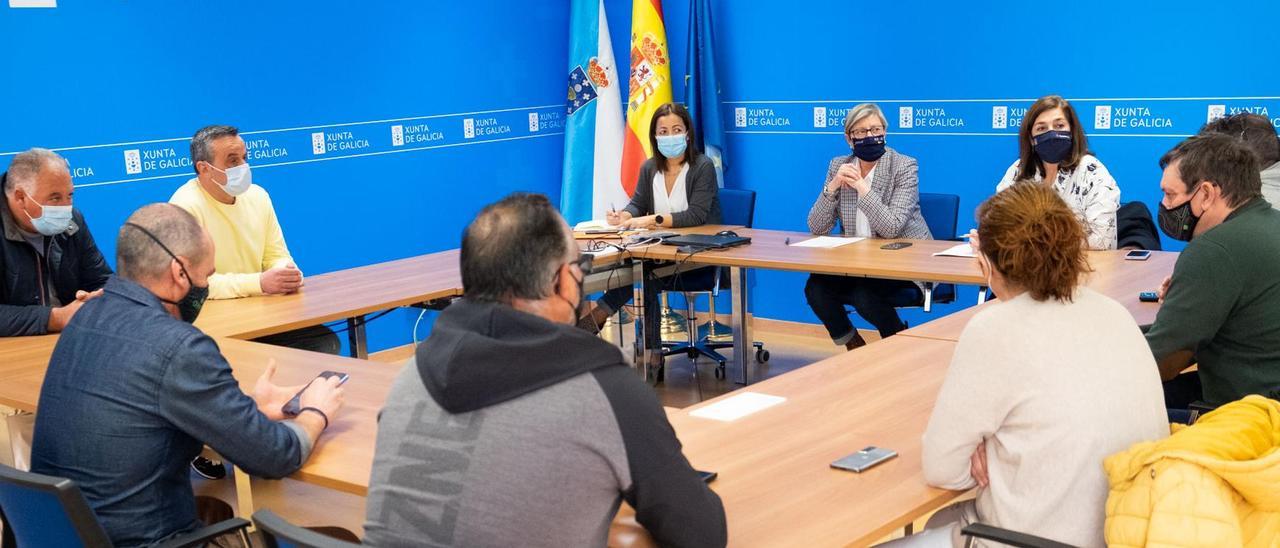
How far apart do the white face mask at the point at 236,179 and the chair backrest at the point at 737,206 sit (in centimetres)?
248

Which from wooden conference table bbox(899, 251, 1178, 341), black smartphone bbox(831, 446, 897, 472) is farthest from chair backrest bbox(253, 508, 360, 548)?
wooden conference table bbox(899, 251, 1178, 341)

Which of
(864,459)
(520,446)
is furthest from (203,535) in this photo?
(864,459)

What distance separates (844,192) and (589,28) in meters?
2.48

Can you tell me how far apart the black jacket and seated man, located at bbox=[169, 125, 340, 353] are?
423 mm

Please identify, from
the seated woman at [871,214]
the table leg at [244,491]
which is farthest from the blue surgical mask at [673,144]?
the table leg at [244,491]

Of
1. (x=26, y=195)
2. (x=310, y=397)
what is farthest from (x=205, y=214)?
(x=310, y=397)

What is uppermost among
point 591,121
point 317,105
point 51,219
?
point 317,105

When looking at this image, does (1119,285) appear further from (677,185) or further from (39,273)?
(39,273)

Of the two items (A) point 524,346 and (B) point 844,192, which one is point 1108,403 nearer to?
(A) point 524,346

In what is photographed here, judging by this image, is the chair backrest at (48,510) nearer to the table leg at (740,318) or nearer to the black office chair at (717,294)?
the table leg at (740,318)

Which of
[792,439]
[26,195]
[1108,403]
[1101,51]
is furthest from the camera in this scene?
[1101,51]

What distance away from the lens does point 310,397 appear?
8.87 feet

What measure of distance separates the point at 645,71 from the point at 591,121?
55cm

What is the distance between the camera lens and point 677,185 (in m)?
5.86
